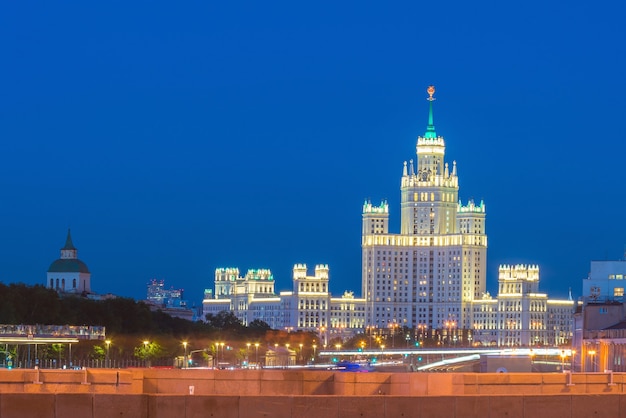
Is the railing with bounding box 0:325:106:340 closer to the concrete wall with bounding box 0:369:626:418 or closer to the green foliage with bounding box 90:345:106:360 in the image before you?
the green foliage with bounding box 90:345:106:360

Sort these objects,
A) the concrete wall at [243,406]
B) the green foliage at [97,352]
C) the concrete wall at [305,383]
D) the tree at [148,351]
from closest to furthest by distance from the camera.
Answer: the concrete wall at [243,406] → the concrete wall at [305,383] → the green foliage at [97,352] → the tree at [148,351]

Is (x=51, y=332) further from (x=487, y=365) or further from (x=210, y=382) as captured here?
(x=210, y=382)

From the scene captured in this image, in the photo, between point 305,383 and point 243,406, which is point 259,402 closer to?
point 243,406

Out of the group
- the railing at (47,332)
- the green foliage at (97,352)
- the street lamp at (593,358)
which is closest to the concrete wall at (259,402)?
the railing at (47,332)

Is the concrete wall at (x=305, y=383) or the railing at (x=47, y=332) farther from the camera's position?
the railing at (x=47, y=332)

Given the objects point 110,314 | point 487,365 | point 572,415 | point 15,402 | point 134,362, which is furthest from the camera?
point 110,314

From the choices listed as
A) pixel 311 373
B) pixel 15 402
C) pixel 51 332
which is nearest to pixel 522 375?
pixel 311 373

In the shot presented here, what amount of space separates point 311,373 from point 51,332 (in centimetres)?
8234

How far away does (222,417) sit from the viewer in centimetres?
4925

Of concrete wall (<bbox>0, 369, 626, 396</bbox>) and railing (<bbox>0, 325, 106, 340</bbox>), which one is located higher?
railing (<bbox>0, 325, 106, 340</bbox>)

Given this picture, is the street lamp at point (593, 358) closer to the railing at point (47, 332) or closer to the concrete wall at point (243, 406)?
the railing at point (47, 332)

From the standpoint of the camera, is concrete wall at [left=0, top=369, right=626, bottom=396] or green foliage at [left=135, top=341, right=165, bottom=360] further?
green foliage at [left=135, top=341, right=165, bottom=360]

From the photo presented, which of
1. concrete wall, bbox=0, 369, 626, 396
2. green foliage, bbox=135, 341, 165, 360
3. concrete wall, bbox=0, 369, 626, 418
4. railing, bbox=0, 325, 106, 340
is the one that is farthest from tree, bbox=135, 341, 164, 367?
concrete wall, bbox=0, 369, 626, 418

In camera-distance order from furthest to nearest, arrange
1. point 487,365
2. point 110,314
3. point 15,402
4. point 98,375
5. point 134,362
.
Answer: point 110,314
point 134,362
point 487,365
point 98,375
point 15,402
